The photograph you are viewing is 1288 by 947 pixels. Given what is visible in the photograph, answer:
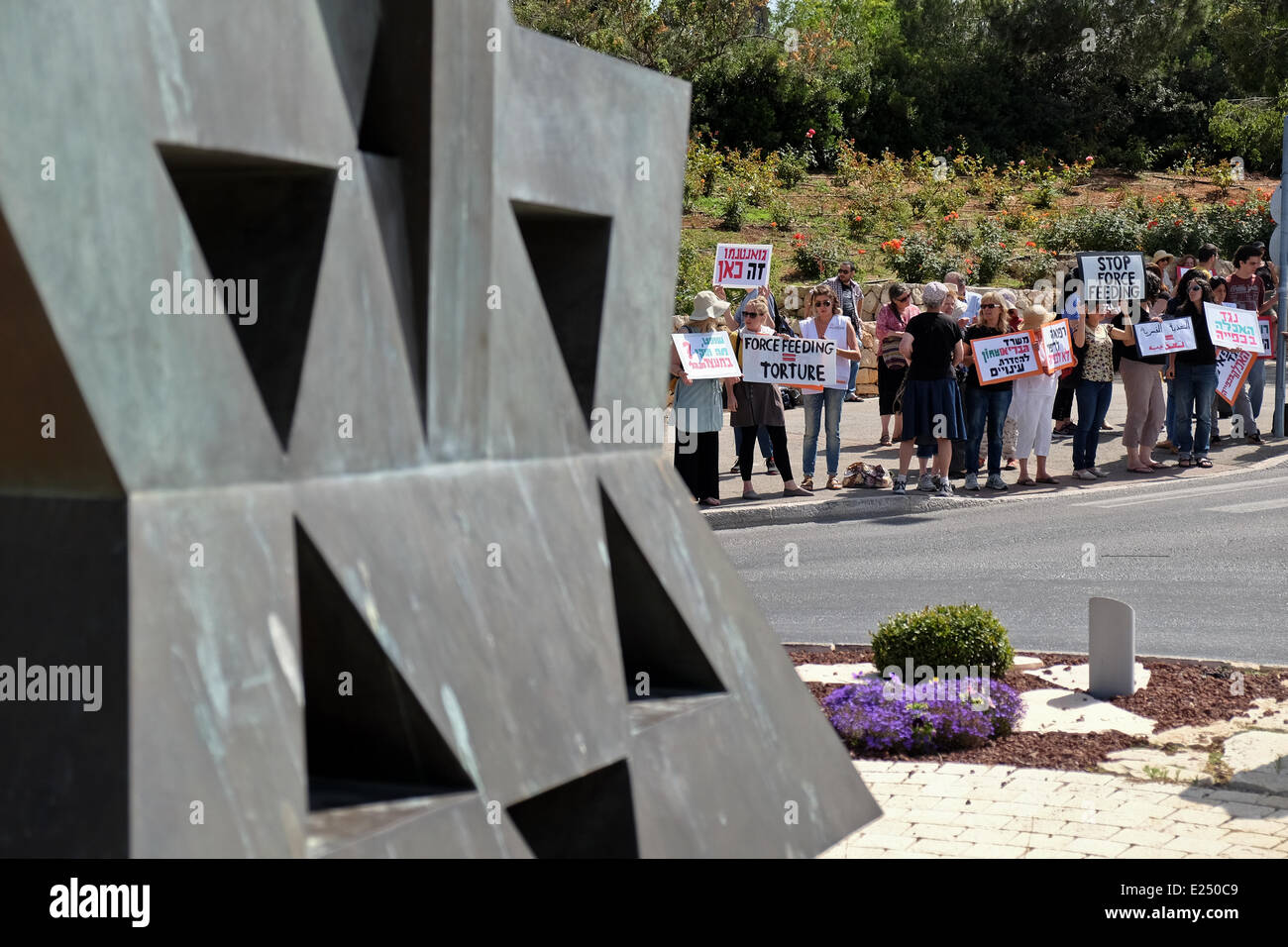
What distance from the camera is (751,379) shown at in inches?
579

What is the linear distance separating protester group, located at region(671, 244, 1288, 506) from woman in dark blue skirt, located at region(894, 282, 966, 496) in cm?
1

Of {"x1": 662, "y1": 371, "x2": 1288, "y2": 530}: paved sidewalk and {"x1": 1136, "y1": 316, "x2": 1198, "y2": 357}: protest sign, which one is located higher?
{"x1": 1136, "y1": 316, "x2": 1198, "y2": 357}: protest sign

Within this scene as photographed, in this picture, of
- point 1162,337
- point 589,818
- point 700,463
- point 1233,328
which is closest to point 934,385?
point 700,463

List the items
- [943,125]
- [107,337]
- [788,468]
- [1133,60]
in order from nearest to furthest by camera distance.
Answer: [107,337]
[788,468]
[943,125]
[1133,60]

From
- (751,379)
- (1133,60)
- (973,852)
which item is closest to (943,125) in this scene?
(1133,60)

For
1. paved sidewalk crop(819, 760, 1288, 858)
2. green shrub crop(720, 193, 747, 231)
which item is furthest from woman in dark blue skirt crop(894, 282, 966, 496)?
green shrub crop(720, 193, 747, 231)

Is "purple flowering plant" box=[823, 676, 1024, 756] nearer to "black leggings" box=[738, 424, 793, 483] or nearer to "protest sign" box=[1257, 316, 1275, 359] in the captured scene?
"black leggings" box=[738, 424, 793, 483]

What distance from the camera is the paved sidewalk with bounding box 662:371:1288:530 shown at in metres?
14.2

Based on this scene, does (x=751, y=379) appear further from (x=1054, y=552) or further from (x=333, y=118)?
(x=333, y=118)

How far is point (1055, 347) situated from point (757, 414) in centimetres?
324

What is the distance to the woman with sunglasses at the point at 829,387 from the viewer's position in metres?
15.1

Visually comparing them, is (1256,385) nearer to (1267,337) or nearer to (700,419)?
(1267,337)

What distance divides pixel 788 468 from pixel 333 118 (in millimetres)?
11238

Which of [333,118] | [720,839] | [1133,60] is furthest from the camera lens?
[1133,60]
